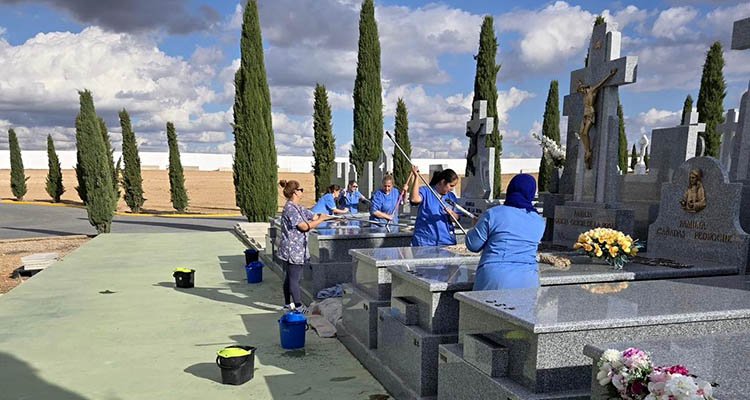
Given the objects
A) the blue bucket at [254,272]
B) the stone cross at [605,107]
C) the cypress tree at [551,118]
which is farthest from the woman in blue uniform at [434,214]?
the cypress tree at [551,118]

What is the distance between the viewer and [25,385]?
502 cm

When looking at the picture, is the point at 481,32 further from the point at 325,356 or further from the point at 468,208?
the point at 325,356

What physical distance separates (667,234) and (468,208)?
5.29m

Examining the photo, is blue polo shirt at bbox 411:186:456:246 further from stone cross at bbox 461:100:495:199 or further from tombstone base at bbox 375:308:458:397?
stone cross at bbox 461:100:495:199

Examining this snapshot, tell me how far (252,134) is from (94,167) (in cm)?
535

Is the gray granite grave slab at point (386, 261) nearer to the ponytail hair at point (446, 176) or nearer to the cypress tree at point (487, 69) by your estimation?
the ponytail hair at point (446, 176)

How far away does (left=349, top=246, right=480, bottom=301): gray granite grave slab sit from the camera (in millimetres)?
5488

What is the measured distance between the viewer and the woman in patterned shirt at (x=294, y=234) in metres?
7.02

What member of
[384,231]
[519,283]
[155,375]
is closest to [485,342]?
[519,283]

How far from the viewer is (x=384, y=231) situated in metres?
8.62

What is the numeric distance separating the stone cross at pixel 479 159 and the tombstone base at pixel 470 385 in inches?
304

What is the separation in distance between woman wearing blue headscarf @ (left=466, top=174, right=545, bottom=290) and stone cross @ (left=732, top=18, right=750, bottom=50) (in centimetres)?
332

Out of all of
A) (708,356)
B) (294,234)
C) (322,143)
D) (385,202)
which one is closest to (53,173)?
(322,143)

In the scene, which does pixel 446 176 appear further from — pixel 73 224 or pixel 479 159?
pixel 73 224
